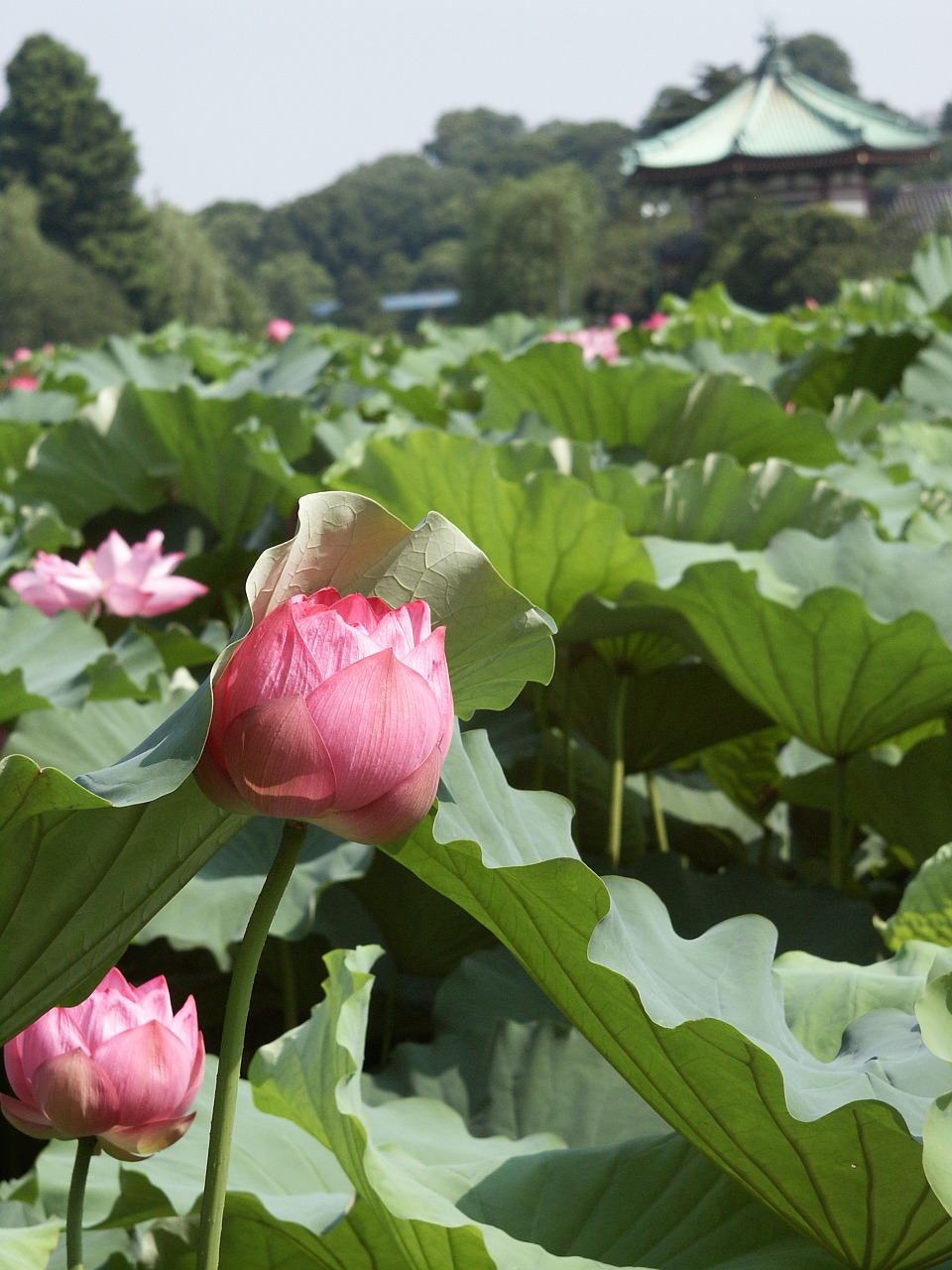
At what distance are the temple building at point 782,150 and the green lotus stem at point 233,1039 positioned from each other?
86.5 feet

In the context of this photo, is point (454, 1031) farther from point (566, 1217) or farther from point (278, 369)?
point (278, 369)

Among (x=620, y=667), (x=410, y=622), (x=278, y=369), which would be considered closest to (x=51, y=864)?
(x=410, y=622)

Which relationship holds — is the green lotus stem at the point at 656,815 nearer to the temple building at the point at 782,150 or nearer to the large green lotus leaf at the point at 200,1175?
A: the large green lotus leaf at the point at 200,1175

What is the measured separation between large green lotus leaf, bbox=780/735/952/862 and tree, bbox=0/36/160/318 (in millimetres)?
32971

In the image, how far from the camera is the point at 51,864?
490 mm

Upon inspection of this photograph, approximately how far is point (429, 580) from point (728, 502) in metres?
0.96

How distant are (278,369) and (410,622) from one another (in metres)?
2.41

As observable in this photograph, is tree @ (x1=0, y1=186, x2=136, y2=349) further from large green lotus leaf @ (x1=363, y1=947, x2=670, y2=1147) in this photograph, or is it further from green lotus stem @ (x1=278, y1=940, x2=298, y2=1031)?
large green lotus leaf @ (x1=363, y1=947, x2=670, y2=1147)

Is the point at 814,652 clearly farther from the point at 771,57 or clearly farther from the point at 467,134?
the point at 467,134

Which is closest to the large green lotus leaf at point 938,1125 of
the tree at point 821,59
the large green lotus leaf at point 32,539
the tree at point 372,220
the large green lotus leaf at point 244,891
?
the large green lotus leaf at point 244,891

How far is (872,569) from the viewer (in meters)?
1.23

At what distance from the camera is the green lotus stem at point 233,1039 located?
45cm

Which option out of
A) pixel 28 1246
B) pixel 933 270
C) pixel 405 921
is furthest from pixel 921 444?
pixel 933 270

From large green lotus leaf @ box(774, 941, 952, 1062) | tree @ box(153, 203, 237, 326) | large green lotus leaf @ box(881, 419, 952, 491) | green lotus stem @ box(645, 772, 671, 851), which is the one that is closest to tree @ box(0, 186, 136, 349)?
tree @ box(153, 203, 237, 326)
